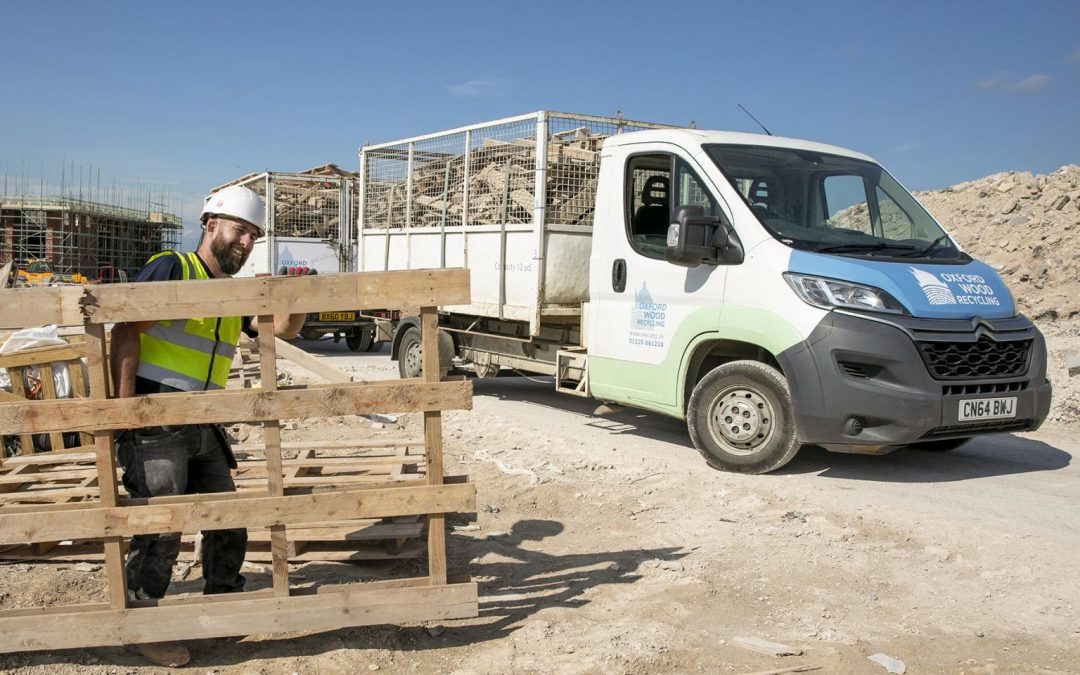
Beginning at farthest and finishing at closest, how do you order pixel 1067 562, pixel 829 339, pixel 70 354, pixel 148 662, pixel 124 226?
1. pixel 124 226
2. pixel 70 354
3. pixel 829 339
4. pixel 1067 562
5. pixel 148 662

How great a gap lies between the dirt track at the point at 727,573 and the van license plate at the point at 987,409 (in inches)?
20.2

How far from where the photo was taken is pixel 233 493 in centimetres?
368

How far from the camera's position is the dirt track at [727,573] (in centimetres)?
368

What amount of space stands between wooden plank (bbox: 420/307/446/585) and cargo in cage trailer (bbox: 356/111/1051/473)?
Answer: 9.97 feet

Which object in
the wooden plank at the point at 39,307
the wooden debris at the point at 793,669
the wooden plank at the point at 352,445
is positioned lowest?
the wooden debris at the point at 793,669

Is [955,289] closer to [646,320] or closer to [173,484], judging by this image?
[646,320]

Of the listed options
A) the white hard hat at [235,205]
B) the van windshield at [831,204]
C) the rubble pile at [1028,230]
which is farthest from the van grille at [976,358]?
the rubble pile at [1028,230]

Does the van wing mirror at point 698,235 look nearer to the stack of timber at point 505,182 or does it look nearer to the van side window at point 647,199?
the van side window at point 647,199

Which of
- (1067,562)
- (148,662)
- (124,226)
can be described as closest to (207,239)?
(148,662)

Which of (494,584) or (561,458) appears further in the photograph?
(561,458)

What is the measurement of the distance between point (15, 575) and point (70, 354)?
106 inches

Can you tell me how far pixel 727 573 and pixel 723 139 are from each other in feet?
12.1

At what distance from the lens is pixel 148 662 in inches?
145

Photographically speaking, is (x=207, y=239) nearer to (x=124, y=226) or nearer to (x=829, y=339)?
(x=829, y=339)
